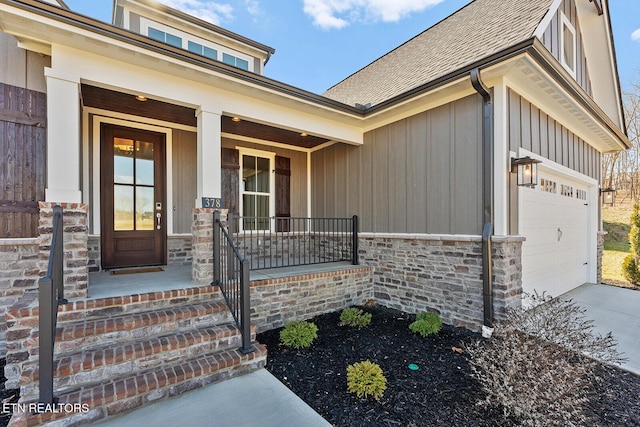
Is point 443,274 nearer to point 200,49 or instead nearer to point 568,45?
point 568,45

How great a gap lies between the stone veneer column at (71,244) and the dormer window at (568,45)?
7.66 m

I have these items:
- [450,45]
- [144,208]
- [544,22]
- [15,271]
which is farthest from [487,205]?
[15,271]

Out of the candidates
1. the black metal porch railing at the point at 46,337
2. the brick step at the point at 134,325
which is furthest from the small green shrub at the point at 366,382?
the black metal porch railing at the point at 46,337

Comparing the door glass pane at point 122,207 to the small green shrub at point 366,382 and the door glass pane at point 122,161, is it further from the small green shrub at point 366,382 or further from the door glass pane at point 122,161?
the small green shrub at point 366,382

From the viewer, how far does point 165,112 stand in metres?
4.68

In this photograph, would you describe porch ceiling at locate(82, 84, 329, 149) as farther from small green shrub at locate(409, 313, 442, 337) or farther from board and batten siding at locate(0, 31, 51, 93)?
small green shrub at locate(409, 313, 442, 337)

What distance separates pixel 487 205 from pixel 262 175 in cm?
451

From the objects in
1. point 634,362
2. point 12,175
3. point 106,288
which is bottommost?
point 634,362

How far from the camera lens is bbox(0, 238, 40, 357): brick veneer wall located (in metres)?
3.18

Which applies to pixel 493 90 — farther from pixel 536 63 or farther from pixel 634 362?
pixel 634 362

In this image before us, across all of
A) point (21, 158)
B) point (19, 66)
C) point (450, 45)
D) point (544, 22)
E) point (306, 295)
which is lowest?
point (306, 295)

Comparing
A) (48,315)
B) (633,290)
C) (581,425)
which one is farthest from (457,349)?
(633,290)

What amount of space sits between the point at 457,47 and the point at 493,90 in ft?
5.63

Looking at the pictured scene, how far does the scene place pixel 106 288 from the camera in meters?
3.35
